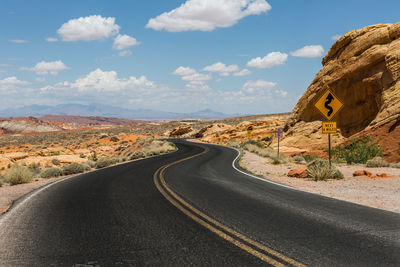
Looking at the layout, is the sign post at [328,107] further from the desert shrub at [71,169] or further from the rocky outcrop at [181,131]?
the rocky outcrop at [181,131]

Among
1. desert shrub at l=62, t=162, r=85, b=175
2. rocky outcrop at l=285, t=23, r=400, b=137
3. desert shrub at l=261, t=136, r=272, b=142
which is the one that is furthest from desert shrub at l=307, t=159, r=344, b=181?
desert shrub at l=261, t=136, r=272, b=142

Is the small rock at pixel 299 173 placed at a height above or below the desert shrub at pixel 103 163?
above

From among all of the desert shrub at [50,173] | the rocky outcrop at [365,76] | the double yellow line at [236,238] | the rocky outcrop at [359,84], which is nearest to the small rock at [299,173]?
the double yellow line at [236,238]

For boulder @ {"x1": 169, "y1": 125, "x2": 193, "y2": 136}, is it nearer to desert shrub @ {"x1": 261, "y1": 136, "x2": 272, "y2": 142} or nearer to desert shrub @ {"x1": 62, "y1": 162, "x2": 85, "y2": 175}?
desert shrub @ {"x1": 261, "y1": 136, "x2": 272, "y2": 142}

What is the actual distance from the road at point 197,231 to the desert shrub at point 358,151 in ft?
39.0

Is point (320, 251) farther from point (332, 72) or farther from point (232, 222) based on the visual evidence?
point (332, 72)

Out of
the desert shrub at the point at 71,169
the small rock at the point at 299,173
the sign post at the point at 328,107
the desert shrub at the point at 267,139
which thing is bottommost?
the desert shrub at the point at 71,169

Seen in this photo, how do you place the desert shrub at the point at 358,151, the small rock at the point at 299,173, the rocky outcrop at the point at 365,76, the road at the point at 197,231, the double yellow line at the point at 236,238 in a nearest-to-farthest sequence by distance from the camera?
the double yellow line at the point at 236,238 < the road at the point at 197,231 < the small rock at the point at 299,173 < the desert shrub at the point at 358,151 < the rocky outcrop at the point at 365,76

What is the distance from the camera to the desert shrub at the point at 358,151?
1814 cm

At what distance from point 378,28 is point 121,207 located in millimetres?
26355

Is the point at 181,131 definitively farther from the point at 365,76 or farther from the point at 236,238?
the point at 236,238

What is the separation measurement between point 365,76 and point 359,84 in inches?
32.0

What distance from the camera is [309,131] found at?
27172 millimetres

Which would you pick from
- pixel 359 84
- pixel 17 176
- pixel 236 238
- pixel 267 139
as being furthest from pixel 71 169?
pixel 267 139
